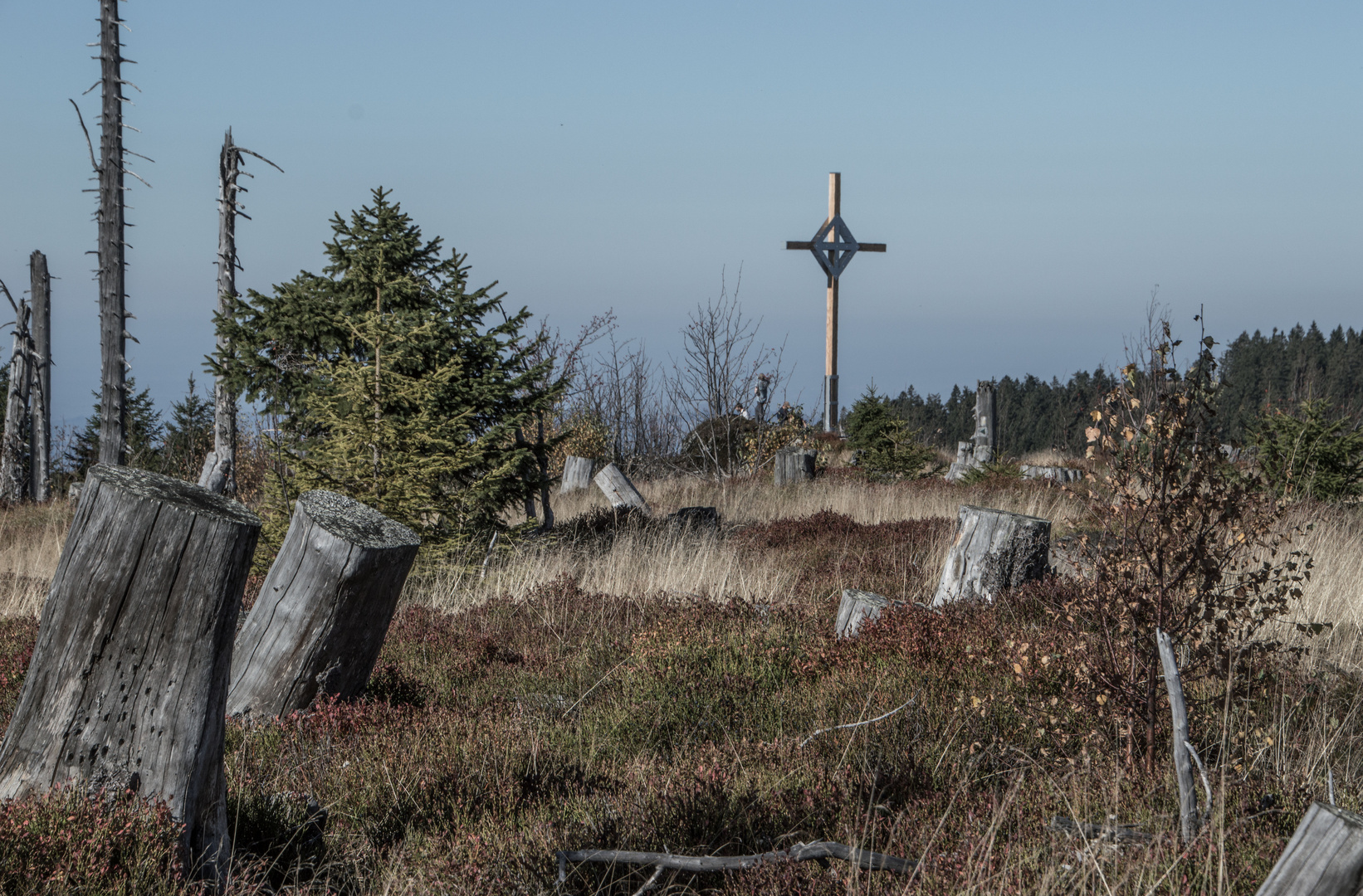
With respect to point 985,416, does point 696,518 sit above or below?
below

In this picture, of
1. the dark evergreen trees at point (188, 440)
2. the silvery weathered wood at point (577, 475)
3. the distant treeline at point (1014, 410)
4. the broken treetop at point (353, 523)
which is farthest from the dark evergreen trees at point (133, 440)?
the distant treeline at point (1014, 410)

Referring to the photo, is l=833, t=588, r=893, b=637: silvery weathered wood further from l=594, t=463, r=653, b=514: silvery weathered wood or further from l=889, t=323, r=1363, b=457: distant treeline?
l=889, t=323, r=1363, b=457: distant treeline

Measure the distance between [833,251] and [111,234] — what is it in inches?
634

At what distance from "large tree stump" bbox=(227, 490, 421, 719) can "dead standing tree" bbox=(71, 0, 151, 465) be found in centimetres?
1245

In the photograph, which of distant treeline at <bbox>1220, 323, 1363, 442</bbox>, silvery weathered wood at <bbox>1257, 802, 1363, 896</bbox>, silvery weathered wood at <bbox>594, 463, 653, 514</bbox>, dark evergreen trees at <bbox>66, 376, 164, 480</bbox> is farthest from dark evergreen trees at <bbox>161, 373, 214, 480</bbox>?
distant treeline at <bbox>1220, 323, 1363, 442</bbox>

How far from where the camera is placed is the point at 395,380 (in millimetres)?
7836

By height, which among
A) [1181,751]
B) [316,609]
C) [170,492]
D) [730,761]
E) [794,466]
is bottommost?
[730,761]

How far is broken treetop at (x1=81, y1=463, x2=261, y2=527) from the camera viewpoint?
2.61 meters

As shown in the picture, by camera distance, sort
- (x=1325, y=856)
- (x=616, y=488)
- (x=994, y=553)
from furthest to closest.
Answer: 1. (x=616, y=488)
2. (x=994, y=553)
3. (x=1325, y=856)

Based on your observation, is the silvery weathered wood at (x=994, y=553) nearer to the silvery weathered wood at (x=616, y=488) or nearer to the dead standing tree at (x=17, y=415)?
the silvery weathered wood at (x=616, y=488)

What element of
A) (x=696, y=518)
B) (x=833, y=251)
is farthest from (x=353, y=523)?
(x=833, y=251)

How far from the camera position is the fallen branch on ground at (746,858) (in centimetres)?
265

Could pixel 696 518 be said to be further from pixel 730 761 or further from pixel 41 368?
pixel 41 368

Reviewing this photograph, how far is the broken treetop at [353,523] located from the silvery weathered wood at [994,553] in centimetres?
372
